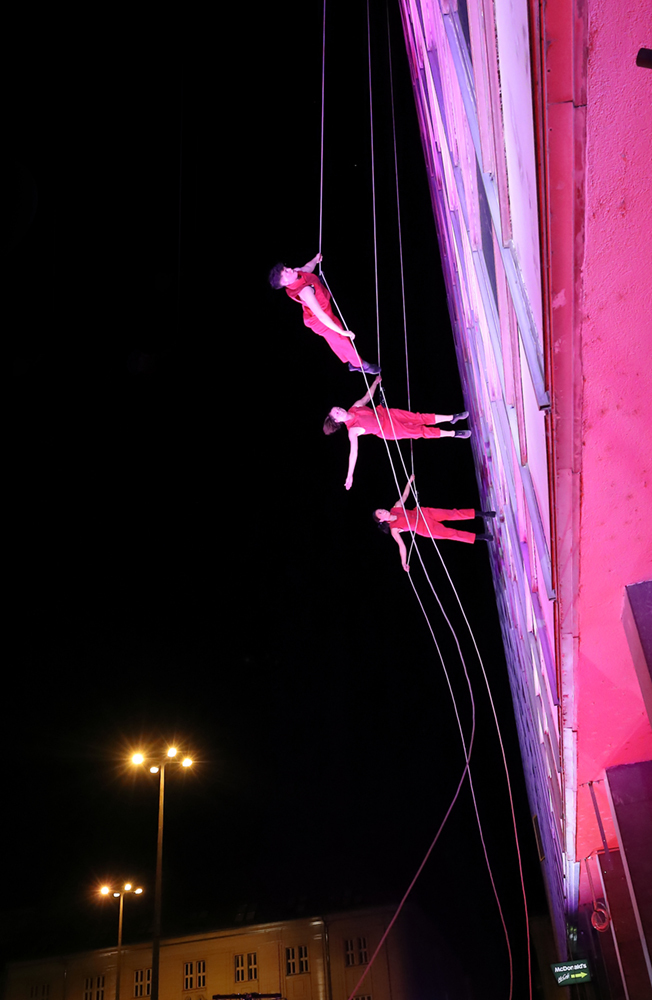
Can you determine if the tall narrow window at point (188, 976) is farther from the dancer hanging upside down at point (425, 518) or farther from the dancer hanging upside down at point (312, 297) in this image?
the dancer hanging upside down at point (312, 297)

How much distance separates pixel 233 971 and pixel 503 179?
43099 millimetres

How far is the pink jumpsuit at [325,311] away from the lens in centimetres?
852

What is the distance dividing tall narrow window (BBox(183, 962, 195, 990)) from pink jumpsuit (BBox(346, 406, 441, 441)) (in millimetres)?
38433

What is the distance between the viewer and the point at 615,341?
3.30 metres

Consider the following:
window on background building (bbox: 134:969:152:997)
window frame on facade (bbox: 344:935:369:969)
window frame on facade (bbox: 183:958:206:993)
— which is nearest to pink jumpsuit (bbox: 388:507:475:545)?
window frame on facade (bbox: 344:935:369:969)

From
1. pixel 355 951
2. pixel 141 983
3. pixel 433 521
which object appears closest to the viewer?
pixel 433 521

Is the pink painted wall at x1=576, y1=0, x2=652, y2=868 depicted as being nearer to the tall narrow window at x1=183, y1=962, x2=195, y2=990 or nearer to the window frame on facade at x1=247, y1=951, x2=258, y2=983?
the window frame on facade at x1=247, y1=951, x2=258, y2=983

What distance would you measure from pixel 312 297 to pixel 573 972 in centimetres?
1484

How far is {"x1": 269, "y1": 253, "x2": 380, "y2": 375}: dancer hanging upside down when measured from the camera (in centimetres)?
835

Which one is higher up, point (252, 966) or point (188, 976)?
point (252, 966)

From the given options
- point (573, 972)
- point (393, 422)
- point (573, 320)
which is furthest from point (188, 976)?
point (573, 320)

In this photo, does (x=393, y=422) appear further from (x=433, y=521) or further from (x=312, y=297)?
(x=312, y=297)

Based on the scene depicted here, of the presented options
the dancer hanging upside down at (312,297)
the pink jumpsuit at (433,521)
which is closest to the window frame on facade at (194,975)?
the pink jumpsuit at (433,521)

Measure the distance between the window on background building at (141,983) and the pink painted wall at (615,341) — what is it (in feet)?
138
